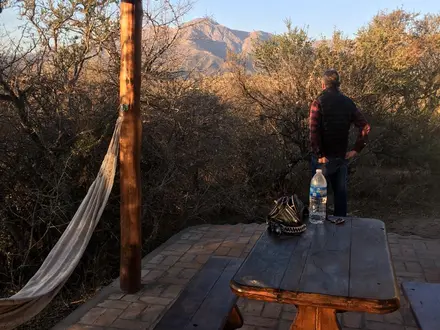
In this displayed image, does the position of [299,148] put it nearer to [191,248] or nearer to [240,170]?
[240,170]

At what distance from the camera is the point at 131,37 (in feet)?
10.8

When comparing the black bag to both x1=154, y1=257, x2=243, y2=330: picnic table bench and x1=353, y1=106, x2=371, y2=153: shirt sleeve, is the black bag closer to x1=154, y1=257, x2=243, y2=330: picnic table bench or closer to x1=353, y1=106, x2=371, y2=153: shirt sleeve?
x1=154, y1=257, x2=243, y2=330: picnic table bench

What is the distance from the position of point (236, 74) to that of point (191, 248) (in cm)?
359

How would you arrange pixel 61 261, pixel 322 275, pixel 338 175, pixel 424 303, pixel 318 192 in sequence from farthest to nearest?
pixel 338 175
pixel 61 261
pixel 318 192
pixel 424 303
pixel 322 275

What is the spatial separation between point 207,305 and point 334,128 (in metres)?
2.62

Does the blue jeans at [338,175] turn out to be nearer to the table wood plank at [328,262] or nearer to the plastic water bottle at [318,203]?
the plastic water bottle at [318,203]

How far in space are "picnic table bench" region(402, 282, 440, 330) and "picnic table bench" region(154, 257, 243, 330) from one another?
3.26 feet

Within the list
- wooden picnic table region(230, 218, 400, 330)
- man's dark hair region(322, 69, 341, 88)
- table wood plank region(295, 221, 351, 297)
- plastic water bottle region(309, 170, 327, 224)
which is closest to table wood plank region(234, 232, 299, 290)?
wooden picnic table region(230, 218, 400, 330)

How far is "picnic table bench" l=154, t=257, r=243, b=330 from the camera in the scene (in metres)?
2.24

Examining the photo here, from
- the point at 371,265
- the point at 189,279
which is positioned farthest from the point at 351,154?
the point at 371,265

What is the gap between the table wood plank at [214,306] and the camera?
2227 mm

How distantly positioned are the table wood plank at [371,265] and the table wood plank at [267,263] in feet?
1.07

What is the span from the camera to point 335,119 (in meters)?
4.39

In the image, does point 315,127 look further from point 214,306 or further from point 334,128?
point 214,306
